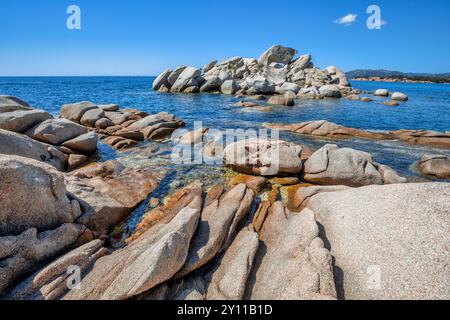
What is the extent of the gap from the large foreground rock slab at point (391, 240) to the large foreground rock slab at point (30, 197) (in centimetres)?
676

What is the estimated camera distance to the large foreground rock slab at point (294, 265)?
4.41 meters

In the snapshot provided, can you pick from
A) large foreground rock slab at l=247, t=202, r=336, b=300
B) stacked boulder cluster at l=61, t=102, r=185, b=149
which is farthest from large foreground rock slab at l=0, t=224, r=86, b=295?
stacked boulder cluster at l=61, t=102, r=185, b=149

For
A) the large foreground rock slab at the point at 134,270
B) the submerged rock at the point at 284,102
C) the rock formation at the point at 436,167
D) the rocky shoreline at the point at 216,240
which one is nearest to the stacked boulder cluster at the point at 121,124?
the rocky shoreline at the point at 216,240

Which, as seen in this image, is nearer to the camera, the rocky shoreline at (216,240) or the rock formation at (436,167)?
the rocky shoreline at (216,240)

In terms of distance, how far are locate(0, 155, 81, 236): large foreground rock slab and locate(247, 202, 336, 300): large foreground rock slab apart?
5.06 metres

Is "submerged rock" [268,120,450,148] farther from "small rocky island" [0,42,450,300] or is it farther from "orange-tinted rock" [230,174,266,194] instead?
"orange-tinted rock" [230,174,266,194]

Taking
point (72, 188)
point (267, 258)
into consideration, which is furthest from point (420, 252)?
point (72, 188)

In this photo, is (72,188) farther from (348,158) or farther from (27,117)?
(348,158)

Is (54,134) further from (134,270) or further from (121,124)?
(134,270)

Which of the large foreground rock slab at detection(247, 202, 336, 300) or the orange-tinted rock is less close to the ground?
the orange-tinted rock

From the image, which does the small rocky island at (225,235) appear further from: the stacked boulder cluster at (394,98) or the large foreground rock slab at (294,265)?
the stacked boulder cluster at (394,98)

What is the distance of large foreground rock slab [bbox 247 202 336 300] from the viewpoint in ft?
14.5

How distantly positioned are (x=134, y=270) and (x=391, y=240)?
5.50 meters

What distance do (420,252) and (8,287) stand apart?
8073 millimetres
